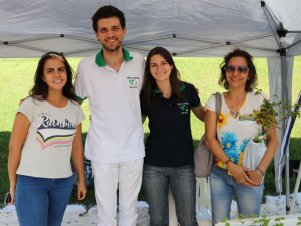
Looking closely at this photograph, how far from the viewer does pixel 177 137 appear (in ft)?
9.70

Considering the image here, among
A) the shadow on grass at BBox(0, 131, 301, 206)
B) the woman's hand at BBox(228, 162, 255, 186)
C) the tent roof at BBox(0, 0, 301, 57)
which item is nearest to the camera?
the woman's hand at BBox(228, 162, 255, 186)

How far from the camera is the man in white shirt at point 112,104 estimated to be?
9.54 feet

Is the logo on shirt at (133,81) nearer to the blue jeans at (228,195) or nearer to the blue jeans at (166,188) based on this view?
the blue jeans at (166,188)

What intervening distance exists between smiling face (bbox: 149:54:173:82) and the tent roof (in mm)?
506

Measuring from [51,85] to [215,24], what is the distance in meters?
1.41

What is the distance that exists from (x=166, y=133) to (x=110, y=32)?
676 mm

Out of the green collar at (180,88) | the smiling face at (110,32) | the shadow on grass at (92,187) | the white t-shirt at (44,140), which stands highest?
the smiling face at (110,32)

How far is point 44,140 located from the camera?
2.60 meters

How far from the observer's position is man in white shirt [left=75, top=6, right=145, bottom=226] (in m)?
2.91

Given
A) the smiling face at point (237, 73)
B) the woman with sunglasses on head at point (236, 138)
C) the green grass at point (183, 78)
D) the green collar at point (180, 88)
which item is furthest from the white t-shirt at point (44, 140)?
the green grass at point (183, 78)

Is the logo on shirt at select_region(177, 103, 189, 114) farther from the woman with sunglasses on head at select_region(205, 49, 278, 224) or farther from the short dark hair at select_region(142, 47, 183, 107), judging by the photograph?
the woman with sunglasses on head at select_region(205, 49, 278, 224)

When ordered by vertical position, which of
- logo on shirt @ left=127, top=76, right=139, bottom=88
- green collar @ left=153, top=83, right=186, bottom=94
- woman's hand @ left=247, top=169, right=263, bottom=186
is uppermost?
logo on shirt @ left=127, top=76, right=139, bottom=88

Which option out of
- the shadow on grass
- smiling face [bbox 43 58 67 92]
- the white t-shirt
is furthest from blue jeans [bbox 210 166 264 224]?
the shadow on grass

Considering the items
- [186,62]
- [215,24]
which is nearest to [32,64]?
[186,62]
